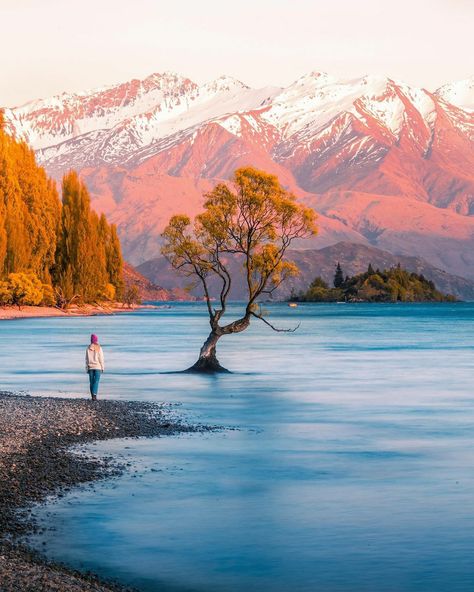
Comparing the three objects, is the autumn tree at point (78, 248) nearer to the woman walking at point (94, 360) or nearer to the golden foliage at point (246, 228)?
the golden foliage at point (246, 228)

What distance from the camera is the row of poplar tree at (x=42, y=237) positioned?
400 ft

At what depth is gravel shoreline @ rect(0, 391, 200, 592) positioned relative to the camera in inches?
587

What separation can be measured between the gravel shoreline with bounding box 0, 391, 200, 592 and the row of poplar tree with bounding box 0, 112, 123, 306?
84.2m

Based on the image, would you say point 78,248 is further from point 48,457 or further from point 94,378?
point 48,457

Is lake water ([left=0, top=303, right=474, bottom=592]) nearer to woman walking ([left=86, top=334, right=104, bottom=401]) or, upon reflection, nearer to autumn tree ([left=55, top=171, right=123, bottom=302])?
woman walking ([left=86, top=334, right=104, bottom=401])

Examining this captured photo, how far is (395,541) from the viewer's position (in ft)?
60.0

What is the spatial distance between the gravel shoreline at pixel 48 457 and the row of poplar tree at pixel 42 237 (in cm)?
8419

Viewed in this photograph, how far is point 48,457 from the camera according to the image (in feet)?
78.3

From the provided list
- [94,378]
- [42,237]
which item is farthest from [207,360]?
[42,237]

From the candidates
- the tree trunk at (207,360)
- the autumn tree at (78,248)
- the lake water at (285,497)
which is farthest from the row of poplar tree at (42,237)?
the lake water at (285,497)

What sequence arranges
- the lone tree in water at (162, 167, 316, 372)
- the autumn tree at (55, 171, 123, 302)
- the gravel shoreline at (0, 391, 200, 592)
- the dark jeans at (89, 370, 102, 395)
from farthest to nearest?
the autumn tree at (55, 171, 123, 302), the lone tree in water at (162, 167, 316, 372), the dark jeans at (89, 370, 102, 395), the gravel shoreline at (0, 391, 200, 592)

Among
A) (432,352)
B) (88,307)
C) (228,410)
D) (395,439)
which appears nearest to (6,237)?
(88,307)

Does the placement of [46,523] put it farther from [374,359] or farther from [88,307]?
[88,307]

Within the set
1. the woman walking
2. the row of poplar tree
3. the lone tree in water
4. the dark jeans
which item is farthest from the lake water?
the row of poplar tree
